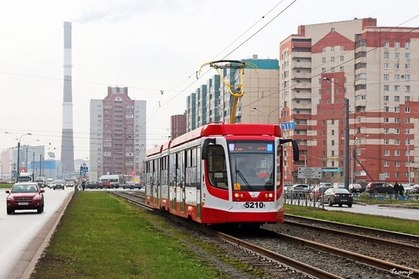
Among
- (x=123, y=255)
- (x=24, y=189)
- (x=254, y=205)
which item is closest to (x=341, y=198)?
(x=24, y=189)

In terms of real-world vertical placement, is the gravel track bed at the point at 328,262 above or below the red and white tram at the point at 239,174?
below

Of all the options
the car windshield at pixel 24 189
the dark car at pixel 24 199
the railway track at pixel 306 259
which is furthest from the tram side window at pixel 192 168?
the car windshield at pixel 24 189

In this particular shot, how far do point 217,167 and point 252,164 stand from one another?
3.34ft

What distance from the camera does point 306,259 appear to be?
49.8 ft

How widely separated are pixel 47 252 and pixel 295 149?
7949mm

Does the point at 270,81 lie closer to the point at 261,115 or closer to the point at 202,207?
the point at 261,115

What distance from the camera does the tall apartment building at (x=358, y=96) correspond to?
121188mm

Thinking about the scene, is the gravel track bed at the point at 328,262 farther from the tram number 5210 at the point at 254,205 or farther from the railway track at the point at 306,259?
the tram number 5210 at the point at 254,205

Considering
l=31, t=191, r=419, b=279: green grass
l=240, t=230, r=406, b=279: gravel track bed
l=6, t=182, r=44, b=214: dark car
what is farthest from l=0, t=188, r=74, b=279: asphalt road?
l=6, t=182, r=44, b=214: dark car

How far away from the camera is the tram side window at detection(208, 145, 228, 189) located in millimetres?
21000

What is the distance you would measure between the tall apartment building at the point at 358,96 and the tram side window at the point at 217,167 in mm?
98030

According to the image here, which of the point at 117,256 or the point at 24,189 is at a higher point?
the point at 24,189

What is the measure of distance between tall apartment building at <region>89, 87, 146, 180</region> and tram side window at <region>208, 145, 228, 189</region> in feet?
414

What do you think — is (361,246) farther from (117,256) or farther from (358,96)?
(358,96)
